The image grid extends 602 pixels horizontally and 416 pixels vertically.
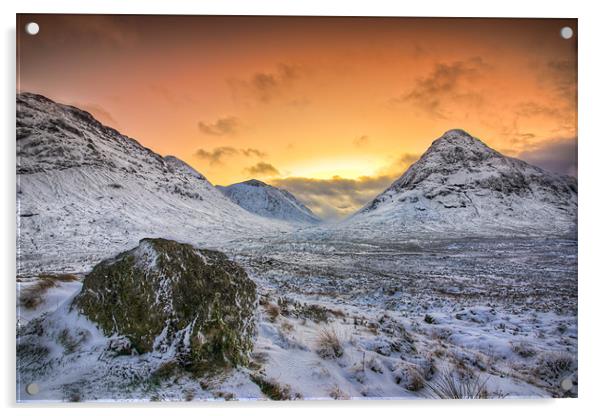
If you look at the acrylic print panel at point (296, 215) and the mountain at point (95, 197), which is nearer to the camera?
the acrylic print panel at point (296, 215)

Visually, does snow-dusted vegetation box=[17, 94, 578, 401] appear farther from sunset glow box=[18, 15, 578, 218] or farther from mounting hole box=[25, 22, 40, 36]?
mounting hole box=[25, 22, 40, 36]

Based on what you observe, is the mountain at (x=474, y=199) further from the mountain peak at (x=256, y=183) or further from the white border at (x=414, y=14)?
the mountain peak at (x=256, y=183)

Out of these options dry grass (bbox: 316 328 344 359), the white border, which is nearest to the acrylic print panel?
dry grass (bbox: 316 328 344 359)

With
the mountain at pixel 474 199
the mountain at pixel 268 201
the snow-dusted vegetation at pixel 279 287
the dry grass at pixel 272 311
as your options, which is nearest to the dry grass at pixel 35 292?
the snow-dusted vegetation at pixel 279 287

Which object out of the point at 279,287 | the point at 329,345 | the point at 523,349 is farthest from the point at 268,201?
the point at 523,349

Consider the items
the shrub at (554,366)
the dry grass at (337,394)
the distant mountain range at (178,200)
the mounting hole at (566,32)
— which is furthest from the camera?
the mounting hole at (566,32)

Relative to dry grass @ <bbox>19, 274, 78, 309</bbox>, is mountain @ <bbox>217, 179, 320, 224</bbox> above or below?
above
